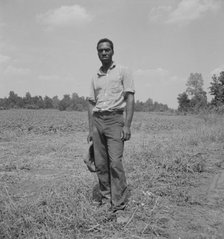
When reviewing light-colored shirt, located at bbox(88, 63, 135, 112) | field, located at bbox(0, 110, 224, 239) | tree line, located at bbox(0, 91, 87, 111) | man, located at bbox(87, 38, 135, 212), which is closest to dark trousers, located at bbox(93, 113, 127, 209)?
man, located at bbox(87, 38, 135, 212)

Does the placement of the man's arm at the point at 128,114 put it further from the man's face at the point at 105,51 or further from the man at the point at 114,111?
the man's face at the point at 105,51

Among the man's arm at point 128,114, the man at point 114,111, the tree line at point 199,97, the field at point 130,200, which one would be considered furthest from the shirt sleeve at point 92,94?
the tree line at point 199,97

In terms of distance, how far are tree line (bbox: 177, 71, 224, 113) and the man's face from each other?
14.9m

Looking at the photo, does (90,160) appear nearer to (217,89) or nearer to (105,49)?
(105,49)

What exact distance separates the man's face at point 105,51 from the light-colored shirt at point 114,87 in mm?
109

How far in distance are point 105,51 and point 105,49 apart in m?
0.02

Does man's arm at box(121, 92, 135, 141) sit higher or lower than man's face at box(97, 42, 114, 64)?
lower

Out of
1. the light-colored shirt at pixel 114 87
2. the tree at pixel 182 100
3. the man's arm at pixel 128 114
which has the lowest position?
the man's arm at pixel 128 114

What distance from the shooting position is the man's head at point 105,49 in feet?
10.4

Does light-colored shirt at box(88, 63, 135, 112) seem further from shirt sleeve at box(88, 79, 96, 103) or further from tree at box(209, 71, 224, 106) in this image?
tree at box(209, 71, 224, 106)

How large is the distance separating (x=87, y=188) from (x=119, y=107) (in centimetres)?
131

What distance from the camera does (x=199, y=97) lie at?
56156 mm

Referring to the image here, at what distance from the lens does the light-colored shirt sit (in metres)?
3.18

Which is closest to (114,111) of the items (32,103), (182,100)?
(182,100)
